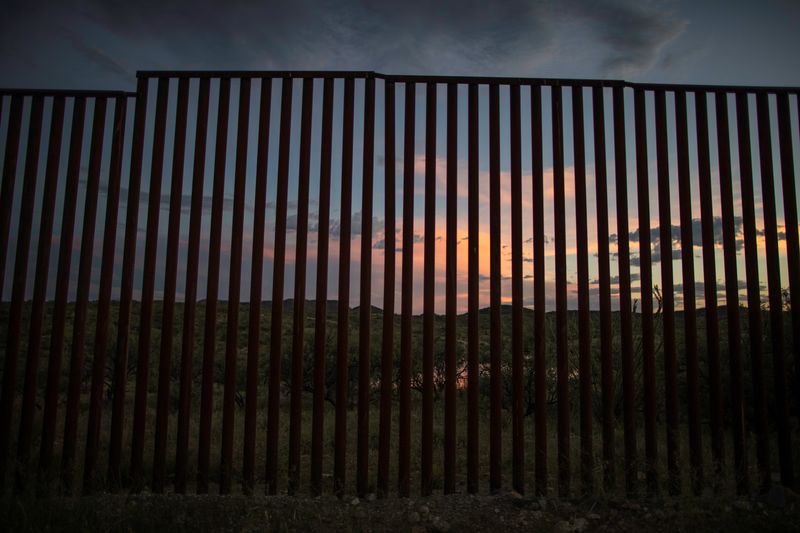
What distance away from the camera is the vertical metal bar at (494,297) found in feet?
13.6

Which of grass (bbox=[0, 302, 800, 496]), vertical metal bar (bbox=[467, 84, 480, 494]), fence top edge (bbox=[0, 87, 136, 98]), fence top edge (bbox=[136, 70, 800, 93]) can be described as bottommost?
grass (bbox=[0, 302, 800, 496])

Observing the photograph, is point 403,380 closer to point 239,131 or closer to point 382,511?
point 382,511

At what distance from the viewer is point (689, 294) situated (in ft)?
14.5

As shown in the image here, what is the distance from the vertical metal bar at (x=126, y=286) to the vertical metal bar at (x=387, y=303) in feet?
6.69

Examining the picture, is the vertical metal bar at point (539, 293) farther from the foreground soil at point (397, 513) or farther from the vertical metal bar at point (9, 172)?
the vertical metal bar at point (9, 172)

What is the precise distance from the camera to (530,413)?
997cm

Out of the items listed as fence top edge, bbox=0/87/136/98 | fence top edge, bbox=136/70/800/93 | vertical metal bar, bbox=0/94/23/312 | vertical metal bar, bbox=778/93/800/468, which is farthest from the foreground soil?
fence top edge, bbox=136/70/800/93

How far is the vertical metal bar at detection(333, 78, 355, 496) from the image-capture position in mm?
4113

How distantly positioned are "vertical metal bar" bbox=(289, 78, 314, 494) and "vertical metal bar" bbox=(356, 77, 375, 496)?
0.48 metres

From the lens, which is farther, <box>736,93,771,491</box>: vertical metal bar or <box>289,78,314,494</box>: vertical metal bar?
<box>736,93,771,491</box>: vertical metal bar

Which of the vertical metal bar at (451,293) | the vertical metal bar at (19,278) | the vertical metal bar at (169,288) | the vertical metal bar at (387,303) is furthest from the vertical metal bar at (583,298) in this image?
the vertical metal bar at (19,278)

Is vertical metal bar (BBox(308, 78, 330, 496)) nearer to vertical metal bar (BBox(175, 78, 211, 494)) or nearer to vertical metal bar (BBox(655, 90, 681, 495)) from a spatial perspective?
vertical metal bar (BBox(175, 78, 211, 494))

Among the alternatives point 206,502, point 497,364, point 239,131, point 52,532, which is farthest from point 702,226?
point 52,532

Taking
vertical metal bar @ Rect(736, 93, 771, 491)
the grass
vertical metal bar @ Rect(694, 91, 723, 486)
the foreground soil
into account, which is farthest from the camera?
the grass
